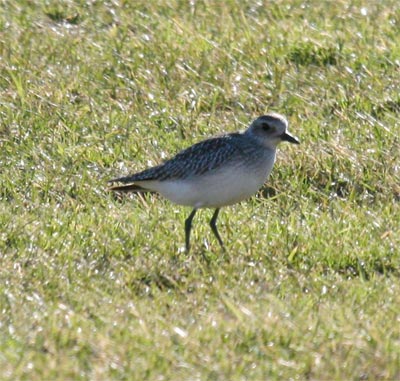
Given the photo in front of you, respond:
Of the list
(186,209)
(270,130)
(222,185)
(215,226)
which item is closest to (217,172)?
(222,185)

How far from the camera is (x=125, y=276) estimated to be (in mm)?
7805

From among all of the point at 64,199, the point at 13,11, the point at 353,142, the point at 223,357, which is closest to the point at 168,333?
the point at 223,357

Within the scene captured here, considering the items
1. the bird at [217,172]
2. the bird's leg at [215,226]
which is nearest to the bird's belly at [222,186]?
the bird at [217,172]

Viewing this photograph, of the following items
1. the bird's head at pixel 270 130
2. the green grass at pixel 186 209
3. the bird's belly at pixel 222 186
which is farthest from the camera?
the bird's head at pixel 270 130

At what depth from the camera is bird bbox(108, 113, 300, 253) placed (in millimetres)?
8453

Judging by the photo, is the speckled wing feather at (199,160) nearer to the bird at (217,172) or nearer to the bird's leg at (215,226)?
the bird at (217,172)

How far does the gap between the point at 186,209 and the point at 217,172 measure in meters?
0.83

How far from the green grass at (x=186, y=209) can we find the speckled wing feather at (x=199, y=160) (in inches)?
12.2

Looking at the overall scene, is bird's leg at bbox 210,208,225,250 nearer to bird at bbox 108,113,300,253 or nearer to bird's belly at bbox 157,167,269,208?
bird at bbox 108,113,300,253

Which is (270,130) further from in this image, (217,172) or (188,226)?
(188,226)

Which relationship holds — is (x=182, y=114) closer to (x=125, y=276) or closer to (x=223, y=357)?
(x=125, y=276)

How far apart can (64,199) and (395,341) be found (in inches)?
127

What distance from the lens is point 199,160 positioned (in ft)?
28.2

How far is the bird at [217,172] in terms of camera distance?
845 cm
